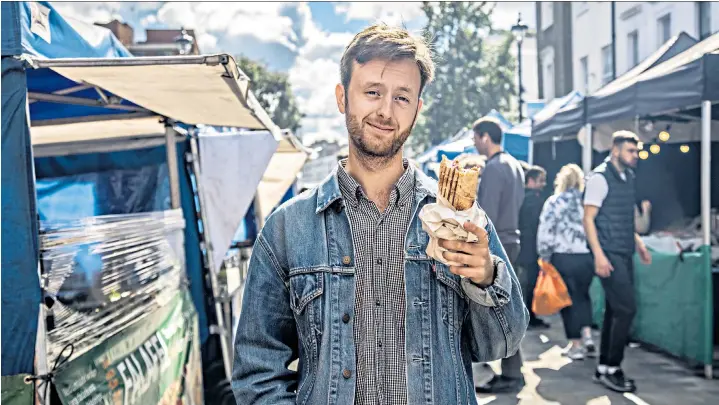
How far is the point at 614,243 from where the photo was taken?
659cm

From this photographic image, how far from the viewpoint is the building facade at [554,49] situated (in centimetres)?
2408

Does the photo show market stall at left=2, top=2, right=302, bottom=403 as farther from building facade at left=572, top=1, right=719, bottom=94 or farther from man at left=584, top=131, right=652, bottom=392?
building facade at left=572, top=1, right=719, bottom=94

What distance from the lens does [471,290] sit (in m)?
1.91

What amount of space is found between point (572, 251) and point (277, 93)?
111 ft

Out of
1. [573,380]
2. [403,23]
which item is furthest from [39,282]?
[573,380]

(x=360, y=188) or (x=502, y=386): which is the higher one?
(x=360, y=188)

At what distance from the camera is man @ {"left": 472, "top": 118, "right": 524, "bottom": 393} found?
6.61 metres

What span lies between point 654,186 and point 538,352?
336 centimetres

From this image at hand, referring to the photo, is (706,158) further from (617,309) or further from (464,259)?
(464,259)

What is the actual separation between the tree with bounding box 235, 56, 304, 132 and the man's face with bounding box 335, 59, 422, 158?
121 ft

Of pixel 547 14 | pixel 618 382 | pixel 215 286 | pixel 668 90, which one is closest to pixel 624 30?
pixel 547 14

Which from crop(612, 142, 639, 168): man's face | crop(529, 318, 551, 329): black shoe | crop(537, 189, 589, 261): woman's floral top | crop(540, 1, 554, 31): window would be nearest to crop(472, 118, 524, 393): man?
crop(612, 142, 639, 168): man's face

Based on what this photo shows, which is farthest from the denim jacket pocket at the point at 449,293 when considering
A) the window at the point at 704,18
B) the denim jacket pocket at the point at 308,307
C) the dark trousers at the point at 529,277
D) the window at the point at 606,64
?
the window at the point at 606,64

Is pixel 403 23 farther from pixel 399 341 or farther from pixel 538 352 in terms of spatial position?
pixel 538 352
